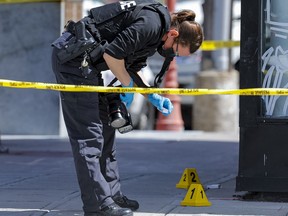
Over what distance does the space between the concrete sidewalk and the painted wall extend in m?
0.61

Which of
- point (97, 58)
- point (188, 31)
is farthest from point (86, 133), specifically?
point (188, 31)

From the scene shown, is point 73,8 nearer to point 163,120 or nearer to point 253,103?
point 163,120

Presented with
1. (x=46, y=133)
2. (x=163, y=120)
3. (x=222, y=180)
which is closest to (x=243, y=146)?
(x=222, y=180)

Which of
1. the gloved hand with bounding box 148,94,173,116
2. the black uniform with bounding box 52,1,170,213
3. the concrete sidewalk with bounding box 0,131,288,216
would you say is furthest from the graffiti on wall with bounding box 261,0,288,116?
the black uniform with bounding box 52,1,170,213

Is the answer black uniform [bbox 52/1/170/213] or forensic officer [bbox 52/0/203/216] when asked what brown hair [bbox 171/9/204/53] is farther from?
black uniform [bbox 52/1/170/213]

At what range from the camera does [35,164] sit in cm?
993

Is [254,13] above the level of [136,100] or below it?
Result: above

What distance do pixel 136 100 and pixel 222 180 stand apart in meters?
8.23

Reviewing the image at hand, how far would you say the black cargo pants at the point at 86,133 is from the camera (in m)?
6.23

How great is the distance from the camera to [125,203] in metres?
6.74

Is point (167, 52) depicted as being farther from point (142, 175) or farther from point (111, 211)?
point (142, 175)

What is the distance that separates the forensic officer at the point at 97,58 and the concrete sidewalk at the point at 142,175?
49cm

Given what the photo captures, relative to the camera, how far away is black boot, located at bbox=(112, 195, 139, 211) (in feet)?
22.1

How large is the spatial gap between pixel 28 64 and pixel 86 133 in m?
7.83
